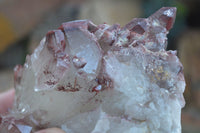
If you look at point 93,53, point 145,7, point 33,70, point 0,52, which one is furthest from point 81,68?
point 0,52

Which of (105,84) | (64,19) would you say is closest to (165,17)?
(105,84)

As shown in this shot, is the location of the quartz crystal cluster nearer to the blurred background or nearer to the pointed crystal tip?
the pointed crystal tip

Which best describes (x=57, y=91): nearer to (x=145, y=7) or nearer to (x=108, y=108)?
(x=108, y=108)

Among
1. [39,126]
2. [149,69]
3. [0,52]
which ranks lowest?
[0,52]

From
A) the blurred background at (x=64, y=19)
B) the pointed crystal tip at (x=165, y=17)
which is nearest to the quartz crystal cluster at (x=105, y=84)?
the pointed crystal tip at (x=165, y=17)

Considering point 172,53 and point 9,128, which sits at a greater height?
point 172,53

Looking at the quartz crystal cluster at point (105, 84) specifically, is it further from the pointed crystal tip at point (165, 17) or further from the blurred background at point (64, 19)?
the blurred background at point (64, 19)

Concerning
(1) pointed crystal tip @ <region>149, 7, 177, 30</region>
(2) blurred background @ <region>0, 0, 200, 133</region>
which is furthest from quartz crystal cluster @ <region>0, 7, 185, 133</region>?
(2) blurred background @ <region>0, 0, 200, 133</region>
